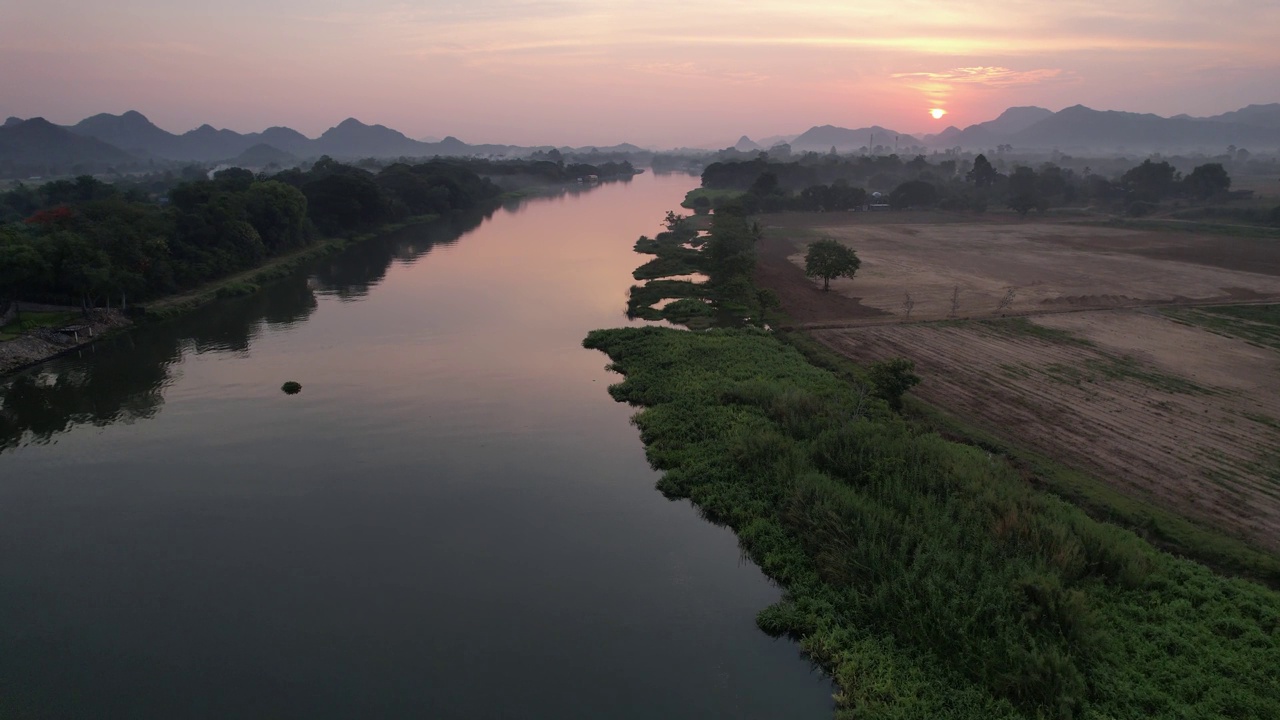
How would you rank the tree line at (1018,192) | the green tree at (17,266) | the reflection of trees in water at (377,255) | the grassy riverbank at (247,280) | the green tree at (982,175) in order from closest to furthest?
the green tree at (17,266), the grassy riverbank at (247,280), the reflection of trees in water at (377,255), the tree line at (1018,192), the green tree at (982,175)

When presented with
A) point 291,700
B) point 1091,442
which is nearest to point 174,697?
point 291,700

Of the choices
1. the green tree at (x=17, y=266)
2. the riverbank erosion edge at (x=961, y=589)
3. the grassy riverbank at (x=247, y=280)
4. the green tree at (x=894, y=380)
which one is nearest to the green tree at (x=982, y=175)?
the grassy riverbank at (x=247, y=280)

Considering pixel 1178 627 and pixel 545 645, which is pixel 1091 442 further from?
pixel 545 645

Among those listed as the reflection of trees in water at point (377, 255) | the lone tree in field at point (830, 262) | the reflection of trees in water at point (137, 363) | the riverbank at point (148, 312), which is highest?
the lone tree in field at point (830, 262)

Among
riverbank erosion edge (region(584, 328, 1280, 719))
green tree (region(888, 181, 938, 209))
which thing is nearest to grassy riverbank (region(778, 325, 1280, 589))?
riverbank erosion edge (region(584, 328, 1280, 719))

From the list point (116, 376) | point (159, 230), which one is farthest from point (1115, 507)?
point (159, 230)

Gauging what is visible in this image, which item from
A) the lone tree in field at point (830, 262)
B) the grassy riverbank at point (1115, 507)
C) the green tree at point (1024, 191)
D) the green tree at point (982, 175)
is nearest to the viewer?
the grassy riverbank at point (1115, 507)

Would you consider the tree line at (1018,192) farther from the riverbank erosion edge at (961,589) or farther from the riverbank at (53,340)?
the riverbank erosion edge at (961,589)
